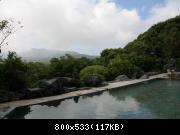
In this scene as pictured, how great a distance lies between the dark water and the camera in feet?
39.5

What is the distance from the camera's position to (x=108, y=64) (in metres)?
28.9

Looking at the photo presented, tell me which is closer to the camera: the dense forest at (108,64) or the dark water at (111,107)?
the dark water at (111,107)

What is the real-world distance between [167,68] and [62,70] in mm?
11735

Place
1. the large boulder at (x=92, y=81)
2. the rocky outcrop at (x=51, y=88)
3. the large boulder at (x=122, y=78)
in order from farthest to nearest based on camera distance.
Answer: the large boulder at (x=122, y=78) → the large boulder at (x=92, y=81) → the rocky outcrop at (x=51, y=88)

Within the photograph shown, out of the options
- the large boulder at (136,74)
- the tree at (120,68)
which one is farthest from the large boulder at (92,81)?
the large boulder at (136,74)

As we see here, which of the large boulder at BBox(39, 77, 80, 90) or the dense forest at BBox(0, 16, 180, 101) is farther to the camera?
the large boulder at BBox(39, 77, 80, 90)

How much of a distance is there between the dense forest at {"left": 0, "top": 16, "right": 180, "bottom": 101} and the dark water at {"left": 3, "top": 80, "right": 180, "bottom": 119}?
3.14m

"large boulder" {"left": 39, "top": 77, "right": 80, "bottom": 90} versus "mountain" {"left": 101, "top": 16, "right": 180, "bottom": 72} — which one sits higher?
"mountain" {"left": 101, "top": 16, "right": 180, "bottom": 72}

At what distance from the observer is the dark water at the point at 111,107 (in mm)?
12047

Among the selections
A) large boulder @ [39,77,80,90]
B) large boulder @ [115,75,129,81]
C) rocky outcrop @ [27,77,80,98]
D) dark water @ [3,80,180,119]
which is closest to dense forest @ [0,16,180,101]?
large boulder @ [39,77,80,90]

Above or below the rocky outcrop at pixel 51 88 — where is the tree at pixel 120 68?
above

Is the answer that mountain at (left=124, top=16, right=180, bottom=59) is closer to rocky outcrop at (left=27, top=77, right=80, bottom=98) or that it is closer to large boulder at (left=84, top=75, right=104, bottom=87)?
large boulder at (left=84, top=75, right=104, bottom=87)

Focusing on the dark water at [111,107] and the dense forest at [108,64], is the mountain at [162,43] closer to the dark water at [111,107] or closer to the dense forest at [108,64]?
the dense forest at [108,64]

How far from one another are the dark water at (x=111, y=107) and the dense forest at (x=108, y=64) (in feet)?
10.3
